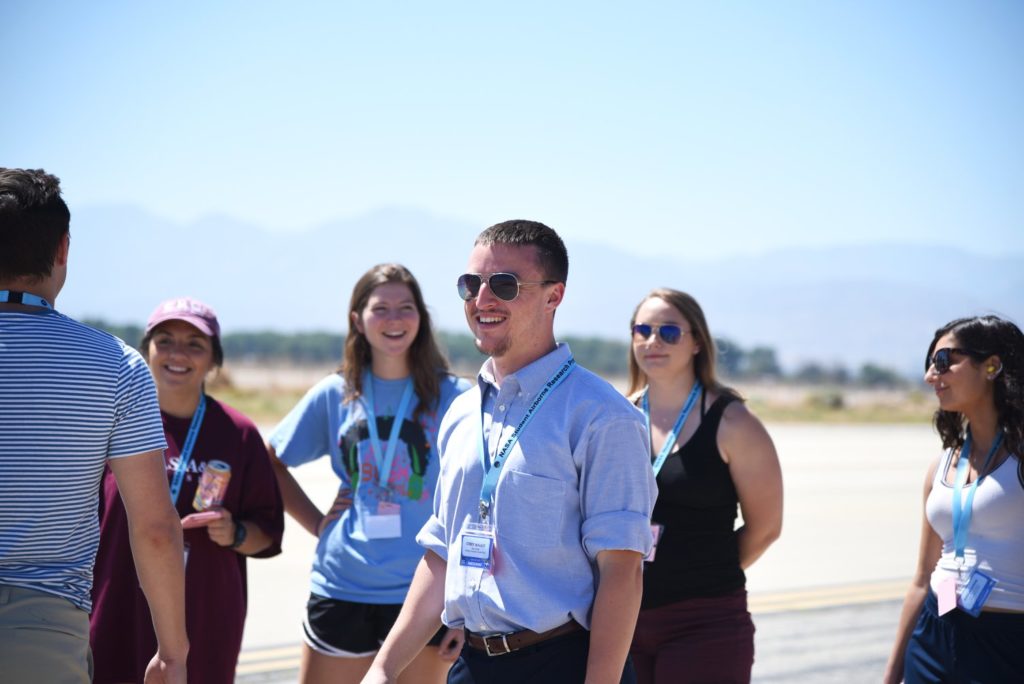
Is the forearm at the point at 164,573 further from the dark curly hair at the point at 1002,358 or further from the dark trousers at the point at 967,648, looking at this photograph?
the dark curly hair at the point at 1002,358

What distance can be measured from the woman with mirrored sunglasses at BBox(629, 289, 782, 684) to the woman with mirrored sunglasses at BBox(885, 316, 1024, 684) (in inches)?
26.4

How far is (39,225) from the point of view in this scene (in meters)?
2.82

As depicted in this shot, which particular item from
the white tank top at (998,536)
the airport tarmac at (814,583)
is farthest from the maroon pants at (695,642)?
the airport tarmac at (814,583)

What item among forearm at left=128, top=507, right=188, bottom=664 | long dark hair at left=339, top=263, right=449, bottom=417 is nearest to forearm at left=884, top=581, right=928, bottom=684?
long dark hair at left=339, top=263, right=449, bottom=417

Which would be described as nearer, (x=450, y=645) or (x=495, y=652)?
(x=495, y=652)

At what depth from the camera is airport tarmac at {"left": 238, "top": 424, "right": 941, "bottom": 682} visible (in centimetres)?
699

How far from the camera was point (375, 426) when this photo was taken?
4.80m

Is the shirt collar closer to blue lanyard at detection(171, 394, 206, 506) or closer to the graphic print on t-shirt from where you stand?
the graphic print on t-shirt

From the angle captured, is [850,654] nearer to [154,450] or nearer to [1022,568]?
[1022,568]

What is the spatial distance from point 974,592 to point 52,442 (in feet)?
10.7

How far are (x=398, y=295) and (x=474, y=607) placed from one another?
2415 mm

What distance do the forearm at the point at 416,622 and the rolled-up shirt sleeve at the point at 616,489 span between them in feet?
1.86

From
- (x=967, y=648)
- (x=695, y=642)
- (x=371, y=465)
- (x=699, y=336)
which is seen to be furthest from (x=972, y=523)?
(x=371, y=465)

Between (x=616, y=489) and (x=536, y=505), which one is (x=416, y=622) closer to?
(x=536, y=505)
